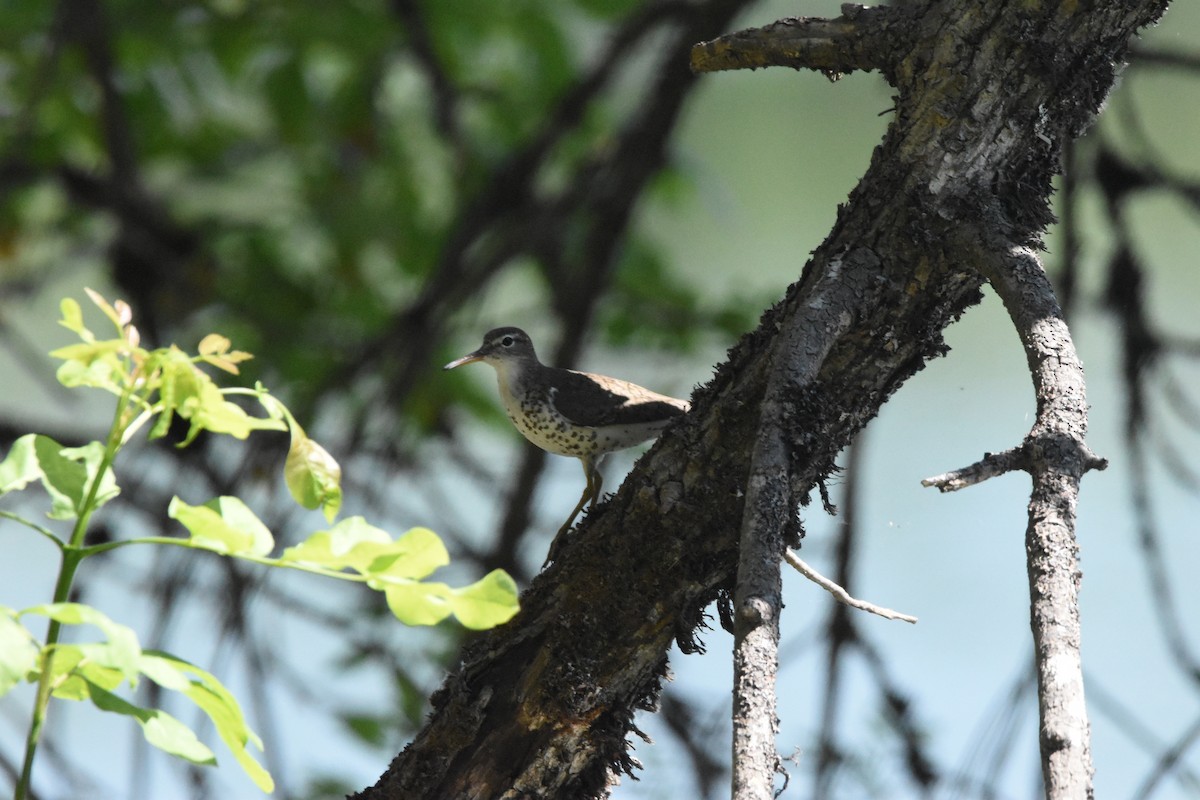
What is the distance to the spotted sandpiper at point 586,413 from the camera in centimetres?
442

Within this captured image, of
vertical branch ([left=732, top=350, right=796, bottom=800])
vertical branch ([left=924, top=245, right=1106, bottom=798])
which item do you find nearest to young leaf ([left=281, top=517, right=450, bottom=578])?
vertical branch ([left=732, top=350, right=796, bottom=800])

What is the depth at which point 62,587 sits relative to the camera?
1478 mm

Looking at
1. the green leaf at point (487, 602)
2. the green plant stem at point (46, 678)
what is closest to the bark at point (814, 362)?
the green leaf at point (487, 602)

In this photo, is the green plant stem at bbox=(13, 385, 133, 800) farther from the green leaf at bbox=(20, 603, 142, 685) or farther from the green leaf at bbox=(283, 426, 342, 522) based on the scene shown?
the green leaf at bbox=(283, 426, 342, 522)

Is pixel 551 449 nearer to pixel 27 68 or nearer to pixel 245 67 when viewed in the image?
pixel 245 67

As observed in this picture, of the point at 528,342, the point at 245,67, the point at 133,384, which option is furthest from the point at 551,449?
the point at 133,384

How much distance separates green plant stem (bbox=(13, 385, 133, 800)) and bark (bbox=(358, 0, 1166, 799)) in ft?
3.55

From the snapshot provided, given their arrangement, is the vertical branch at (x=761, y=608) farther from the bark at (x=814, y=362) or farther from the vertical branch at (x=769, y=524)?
the bark at (x=814, y=362)

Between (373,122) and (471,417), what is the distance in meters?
1.63

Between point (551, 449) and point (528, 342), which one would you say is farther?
point (528, 342)

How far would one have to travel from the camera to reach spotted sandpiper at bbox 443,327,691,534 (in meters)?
4.42

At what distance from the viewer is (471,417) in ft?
21.5

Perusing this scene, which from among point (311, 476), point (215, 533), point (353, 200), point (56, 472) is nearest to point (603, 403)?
point (353, 200)

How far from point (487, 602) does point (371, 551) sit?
15cm
